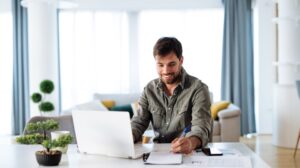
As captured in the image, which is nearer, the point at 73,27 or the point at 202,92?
the point at 202,92

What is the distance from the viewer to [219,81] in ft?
25.3

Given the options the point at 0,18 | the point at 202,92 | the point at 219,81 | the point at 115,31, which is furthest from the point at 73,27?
the point at 202,92

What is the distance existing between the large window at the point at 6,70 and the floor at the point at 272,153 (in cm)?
403

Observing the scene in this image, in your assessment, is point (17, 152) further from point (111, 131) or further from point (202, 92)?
point (202, 92)

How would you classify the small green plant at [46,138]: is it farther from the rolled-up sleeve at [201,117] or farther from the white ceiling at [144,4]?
the white ceiling at [144,4]

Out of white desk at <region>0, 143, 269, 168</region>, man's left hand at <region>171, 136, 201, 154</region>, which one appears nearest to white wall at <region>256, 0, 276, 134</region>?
white desk at <region>0, 143, 269, 168</region>

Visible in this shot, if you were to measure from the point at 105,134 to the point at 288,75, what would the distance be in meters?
4.48

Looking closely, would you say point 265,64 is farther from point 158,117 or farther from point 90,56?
point 158,117

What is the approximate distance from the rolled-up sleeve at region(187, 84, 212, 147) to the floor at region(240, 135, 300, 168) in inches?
107

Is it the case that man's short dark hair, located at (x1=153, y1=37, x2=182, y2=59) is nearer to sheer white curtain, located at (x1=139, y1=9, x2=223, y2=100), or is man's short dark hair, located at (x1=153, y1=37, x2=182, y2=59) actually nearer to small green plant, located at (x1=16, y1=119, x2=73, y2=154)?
small green plant, located at (x1=16, y1=119, x2=73, y2=154)

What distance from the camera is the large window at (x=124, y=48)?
25.3 ft

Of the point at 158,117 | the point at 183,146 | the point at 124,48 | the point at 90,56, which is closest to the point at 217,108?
the point at 124,48

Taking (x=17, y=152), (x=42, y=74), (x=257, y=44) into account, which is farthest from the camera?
(x=257, y=44)

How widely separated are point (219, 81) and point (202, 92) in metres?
5.43
